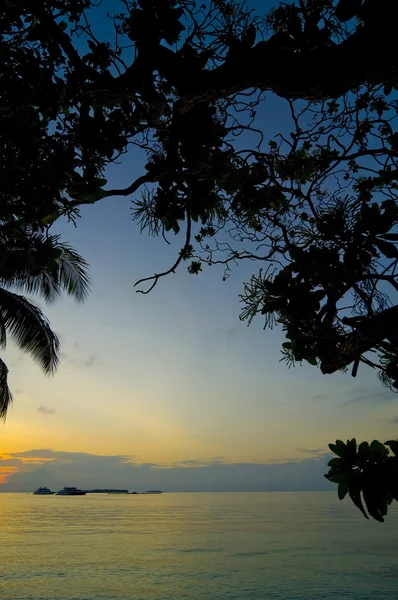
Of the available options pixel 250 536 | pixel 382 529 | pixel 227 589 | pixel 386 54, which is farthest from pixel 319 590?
pixel 382 529

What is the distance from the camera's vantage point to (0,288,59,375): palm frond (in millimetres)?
15242

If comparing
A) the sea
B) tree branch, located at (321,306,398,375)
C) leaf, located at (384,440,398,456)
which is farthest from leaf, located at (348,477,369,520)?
the sea

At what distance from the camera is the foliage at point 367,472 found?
6.14ft

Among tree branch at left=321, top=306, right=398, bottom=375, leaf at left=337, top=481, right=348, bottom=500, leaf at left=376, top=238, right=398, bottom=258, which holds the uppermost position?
leaf at left=376, top=238, right=398, bottom=258

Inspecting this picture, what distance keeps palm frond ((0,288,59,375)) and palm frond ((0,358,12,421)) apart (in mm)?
824

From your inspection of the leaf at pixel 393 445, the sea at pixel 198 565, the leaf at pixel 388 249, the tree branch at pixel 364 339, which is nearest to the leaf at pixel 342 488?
the leaf at pixel 393 445

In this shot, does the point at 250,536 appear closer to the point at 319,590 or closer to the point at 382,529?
the point at 382,529

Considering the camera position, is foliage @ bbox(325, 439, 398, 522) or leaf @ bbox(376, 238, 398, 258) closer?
foliage @ bbox(325, 439, 398, 522)

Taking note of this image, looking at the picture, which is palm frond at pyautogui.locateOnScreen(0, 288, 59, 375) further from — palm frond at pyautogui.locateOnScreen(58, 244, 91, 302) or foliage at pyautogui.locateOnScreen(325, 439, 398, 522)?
foliage at pyautogui.locateOnScreen(325, 439, 398, 522)

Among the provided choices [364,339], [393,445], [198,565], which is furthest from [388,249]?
[198,565]

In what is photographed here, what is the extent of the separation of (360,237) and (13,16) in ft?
9.02

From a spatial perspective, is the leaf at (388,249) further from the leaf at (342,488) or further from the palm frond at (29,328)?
the palm frond at (29,328)

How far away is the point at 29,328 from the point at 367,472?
14381 millimetres

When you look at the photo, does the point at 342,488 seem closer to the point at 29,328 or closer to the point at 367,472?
the point at 367,472
